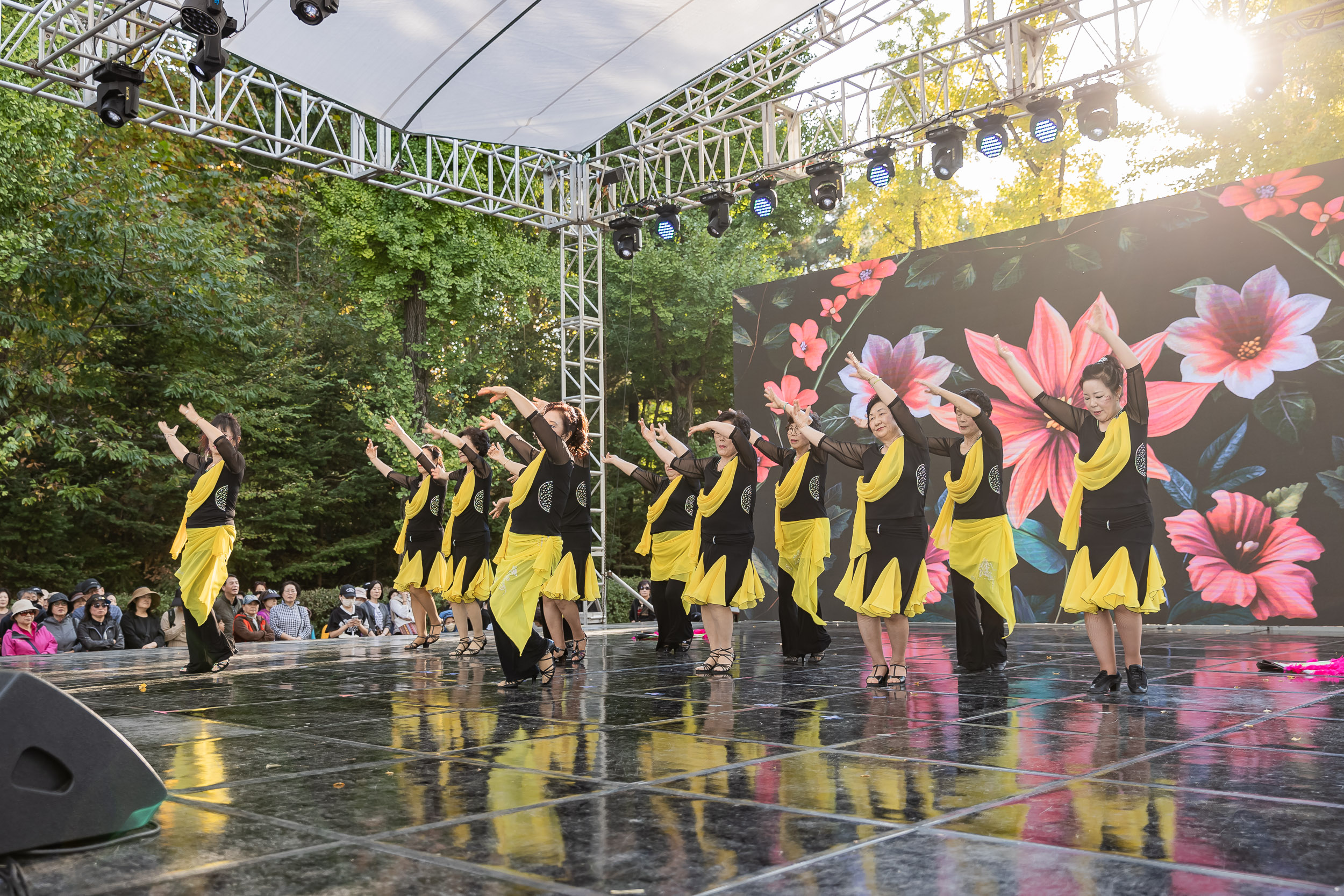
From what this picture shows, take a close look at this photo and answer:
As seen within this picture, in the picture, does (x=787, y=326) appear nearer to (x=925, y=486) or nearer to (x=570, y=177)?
(x=570, y=177)

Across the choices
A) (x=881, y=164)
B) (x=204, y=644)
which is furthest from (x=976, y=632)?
(x=881, y=164)

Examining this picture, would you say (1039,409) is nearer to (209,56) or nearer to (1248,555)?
(1248,555)

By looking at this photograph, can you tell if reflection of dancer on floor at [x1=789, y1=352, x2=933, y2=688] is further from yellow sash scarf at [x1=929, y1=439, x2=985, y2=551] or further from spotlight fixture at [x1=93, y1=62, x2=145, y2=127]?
spotlight fixture at [x1=93, y1=62, x2=145, y2=127]

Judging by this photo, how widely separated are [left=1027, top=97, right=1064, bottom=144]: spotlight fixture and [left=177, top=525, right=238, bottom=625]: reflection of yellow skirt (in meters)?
6.90

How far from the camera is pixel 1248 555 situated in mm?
9500

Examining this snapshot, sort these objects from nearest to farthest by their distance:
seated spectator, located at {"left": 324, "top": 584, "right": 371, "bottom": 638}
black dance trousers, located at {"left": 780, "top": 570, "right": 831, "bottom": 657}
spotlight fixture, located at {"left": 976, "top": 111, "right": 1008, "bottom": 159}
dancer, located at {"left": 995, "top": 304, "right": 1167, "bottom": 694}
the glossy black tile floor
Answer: the glossy black tile floor < dancer, located at {"left": 995, "top": 304, "right": 1167, "bottom": 694} < black dance trousers, located at {"left": 780, "top": 570, "right": 831, "bottom": 657} < spotlight fixture, located at {"left": 976, "top": 111, "right": 1008, "bottom": 159} < seated spectator, located at {"left": 324, "top": 584, "right": 371, "bottom": 638}

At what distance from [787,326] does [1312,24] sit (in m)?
6.26

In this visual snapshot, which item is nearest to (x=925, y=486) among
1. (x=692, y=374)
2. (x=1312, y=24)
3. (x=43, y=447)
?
(x=1312, y=24)

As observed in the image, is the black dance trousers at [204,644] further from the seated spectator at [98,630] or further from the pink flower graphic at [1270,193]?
the pink flower graphic at [1270,193]

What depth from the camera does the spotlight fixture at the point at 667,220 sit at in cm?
1142

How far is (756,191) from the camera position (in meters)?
11.0

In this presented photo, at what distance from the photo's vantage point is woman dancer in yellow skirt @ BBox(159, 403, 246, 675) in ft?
22.4

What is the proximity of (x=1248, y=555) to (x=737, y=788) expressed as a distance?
25.8 feet

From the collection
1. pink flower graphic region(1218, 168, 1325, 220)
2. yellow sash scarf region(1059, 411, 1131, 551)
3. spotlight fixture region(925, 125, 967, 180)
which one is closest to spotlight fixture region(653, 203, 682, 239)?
spotlight fixture region(925, 125, 967, 180)
